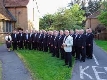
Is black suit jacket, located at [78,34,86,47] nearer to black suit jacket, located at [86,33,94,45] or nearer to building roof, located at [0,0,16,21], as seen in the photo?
black suit jacket, located at [86,33,94,45]

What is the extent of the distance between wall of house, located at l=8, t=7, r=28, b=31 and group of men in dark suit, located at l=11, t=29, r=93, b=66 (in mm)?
16868

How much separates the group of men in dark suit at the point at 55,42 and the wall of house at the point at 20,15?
16868 mm

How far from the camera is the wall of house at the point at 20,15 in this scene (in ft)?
141

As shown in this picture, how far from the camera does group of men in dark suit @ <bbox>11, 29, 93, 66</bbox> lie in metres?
19.0

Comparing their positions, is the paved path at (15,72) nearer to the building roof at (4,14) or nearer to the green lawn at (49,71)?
the green lawn at (49,71)

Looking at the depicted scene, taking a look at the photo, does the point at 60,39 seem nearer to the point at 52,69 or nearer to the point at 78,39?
the point at 78,39

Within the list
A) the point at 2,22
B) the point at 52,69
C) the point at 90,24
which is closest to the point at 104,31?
the point at 90,24

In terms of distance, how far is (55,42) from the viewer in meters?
Result: 20.5

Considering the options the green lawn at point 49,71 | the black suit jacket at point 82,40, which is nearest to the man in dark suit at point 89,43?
the black suit jacket at point 82,40

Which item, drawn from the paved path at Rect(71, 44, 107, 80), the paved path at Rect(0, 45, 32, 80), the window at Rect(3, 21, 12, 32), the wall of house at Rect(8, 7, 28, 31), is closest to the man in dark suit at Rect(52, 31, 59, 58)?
the paved path at Rect(71, 44, 107, 80)

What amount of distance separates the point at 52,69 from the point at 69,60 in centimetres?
141

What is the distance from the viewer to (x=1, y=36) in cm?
3984

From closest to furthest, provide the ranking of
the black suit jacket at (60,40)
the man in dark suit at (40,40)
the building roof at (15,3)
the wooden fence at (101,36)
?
the black suit jacket at (60,40) → the man in dark suit at (40,40) → the building roof at (15,3) → the wooden fence at (101,36)

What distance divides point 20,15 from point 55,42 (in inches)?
931
